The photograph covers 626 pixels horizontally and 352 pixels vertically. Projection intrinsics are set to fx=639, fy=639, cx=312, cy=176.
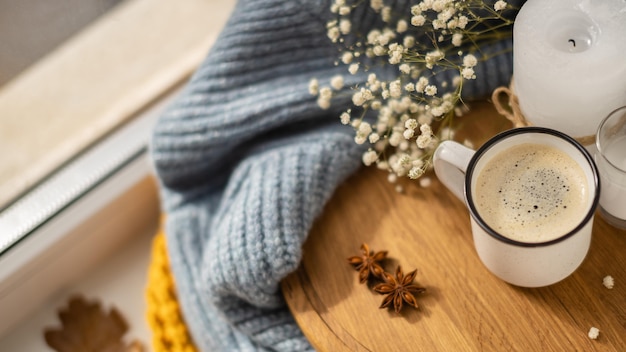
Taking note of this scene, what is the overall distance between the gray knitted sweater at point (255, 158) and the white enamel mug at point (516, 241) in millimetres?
178

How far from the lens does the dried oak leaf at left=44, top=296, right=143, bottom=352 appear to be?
3.56 feet

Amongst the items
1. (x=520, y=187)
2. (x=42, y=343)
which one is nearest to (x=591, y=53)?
(x=520, y=187)

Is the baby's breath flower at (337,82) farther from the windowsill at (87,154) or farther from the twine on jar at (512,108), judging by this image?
the windowsill at (87,154)

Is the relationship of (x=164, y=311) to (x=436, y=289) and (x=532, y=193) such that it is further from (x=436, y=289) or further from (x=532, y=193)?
(x=532, y=193)

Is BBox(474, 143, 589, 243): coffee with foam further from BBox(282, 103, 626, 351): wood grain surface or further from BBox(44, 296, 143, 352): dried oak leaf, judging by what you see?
BBox(44, 296, 143, 352): dried oak leaf

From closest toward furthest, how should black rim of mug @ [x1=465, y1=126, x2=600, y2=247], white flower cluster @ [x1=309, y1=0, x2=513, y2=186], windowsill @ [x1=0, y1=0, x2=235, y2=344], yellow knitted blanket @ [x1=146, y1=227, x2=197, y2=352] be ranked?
black rim of mug @ [x1=465, y1=126, x2=600, y2=247], white flower cluster @ [x1=309, y1=0, x2=513, y2=186], yellow knitted blanket @ [x1=146, y1=227, x2=197, y2=352], windowsill @ [x1=0, y1=0, x2=235, y2=344]

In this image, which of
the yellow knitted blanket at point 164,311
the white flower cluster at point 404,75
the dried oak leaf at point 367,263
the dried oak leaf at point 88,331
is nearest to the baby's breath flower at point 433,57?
the white flower cluster at point 404,75

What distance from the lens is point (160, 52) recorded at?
4.06 feet

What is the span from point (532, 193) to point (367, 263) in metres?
0.21

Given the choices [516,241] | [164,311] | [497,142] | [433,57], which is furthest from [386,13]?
[164,311]

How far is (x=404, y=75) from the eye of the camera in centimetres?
83

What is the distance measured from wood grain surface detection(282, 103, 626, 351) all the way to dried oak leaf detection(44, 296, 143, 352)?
45 cm

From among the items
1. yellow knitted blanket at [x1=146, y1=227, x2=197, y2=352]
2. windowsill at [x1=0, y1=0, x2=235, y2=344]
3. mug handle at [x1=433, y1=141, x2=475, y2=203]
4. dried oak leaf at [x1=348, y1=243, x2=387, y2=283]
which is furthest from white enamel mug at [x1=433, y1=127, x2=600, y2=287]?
windowsill at [x1=0, y1=0, x2=235, y2=344]

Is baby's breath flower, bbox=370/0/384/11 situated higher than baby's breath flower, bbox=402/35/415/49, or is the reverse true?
baby's breath flower, bbox=370/0/384/11
